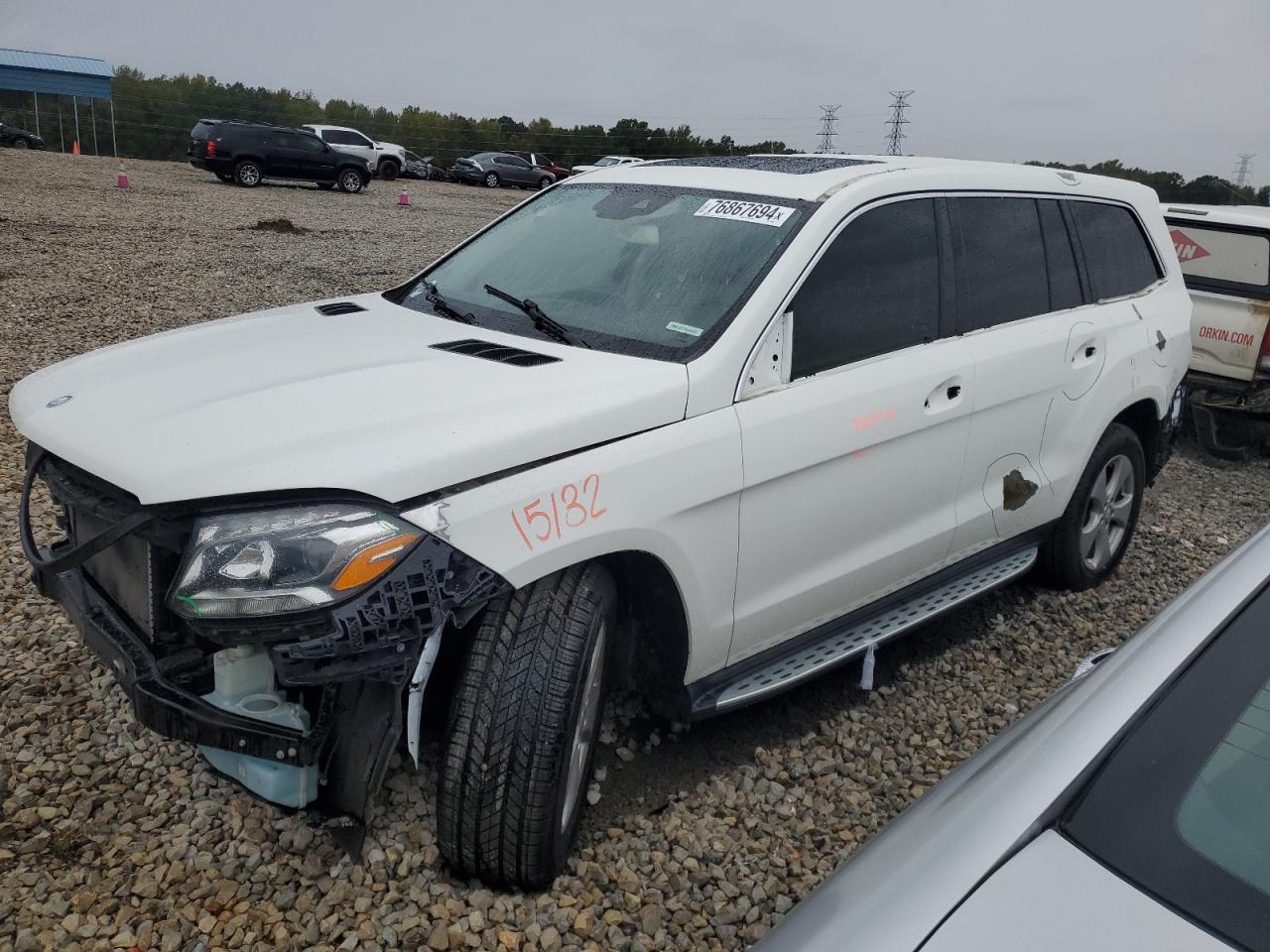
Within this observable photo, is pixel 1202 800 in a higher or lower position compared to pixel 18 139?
lower

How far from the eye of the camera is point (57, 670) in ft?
11.0

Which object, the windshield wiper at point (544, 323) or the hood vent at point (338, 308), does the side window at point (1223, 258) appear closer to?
the windshield wiper at point (544, 323)

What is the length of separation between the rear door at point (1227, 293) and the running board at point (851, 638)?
13.0 feet

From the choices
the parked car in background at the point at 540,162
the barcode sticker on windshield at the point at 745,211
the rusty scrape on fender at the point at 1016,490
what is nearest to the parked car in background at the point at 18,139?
the parked car in background at the point at 540,162

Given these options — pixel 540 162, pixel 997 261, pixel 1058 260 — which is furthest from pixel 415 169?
pixel 997 261

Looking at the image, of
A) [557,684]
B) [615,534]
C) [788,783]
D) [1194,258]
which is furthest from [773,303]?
[1194,258]

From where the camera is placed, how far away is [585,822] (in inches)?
112

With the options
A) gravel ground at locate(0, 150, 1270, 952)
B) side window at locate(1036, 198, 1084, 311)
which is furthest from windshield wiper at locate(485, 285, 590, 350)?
side window at locate(1036, 198, 1084, 311)

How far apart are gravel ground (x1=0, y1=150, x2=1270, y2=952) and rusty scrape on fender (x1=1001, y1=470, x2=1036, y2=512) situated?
0.66m

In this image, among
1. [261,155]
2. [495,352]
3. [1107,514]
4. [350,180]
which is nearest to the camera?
[495,352]

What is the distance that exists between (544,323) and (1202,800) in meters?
2.13

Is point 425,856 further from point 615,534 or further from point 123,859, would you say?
point 615,534

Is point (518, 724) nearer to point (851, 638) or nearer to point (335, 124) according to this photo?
point (851, 638)

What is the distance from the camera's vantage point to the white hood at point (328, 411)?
212 centimetres
